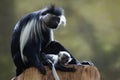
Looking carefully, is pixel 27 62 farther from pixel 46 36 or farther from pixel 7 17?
pixel 7 17

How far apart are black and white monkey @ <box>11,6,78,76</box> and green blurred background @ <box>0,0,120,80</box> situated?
2.01 meters

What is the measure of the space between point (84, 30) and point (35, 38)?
223cm

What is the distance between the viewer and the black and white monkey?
225 cm

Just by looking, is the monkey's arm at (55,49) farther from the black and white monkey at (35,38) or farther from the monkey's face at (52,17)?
the monkey's face at (52,17)

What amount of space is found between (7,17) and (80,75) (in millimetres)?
2546

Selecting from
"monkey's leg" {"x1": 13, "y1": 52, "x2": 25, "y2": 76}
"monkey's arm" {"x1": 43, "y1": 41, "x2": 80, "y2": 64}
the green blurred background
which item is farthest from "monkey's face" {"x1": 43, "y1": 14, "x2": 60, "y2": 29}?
the green blurred background

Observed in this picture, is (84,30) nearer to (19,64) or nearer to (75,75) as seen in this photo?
(19,64)

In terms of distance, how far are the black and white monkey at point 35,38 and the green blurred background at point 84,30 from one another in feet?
6.60

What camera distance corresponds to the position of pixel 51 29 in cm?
238

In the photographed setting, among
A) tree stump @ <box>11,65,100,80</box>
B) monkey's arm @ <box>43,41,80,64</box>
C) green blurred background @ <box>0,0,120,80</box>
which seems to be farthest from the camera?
green blurred background @ <box>0,0,120,80</box>

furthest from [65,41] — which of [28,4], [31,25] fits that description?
[31,25]

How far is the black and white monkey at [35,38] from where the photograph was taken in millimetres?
A: 2250

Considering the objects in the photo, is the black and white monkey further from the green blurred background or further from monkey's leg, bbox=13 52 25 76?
the green blurred background

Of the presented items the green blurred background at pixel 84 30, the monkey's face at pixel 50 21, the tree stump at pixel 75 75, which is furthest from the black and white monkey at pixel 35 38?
the green blurred background at pixel 84 30
